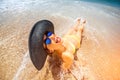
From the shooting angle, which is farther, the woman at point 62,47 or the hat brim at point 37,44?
the woman at point 62,47

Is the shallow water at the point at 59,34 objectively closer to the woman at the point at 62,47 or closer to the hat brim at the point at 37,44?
the woman at the point at 62,47

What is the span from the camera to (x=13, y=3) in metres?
4.91

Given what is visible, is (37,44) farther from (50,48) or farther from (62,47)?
(62,47)

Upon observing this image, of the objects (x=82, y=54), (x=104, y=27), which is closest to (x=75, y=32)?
(x=82, y=54)

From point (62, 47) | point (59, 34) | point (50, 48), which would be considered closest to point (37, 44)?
point (50, 48)

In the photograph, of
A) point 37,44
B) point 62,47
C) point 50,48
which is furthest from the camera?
point 62,47

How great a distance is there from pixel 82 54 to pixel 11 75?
1.12m

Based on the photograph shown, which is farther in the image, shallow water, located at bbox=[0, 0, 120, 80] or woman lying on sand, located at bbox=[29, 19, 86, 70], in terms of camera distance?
shallow water, located at bbox=[0, 0, 120, 80]

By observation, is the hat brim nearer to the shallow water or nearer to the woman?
the woman

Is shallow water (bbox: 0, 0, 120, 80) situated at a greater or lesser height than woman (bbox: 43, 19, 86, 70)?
lesser

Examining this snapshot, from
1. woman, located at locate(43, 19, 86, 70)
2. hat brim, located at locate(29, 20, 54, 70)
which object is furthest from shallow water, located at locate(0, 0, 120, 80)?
hat brim, located at locate(29, 20, 54, 70)

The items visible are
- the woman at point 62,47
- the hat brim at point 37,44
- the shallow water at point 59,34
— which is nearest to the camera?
the hat brim at point 37,44

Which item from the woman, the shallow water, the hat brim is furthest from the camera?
the shallow water

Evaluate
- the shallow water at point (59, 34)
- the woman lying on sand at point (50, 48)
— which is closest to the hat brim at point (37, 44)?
the woman lying on sand at point (50, 48)
